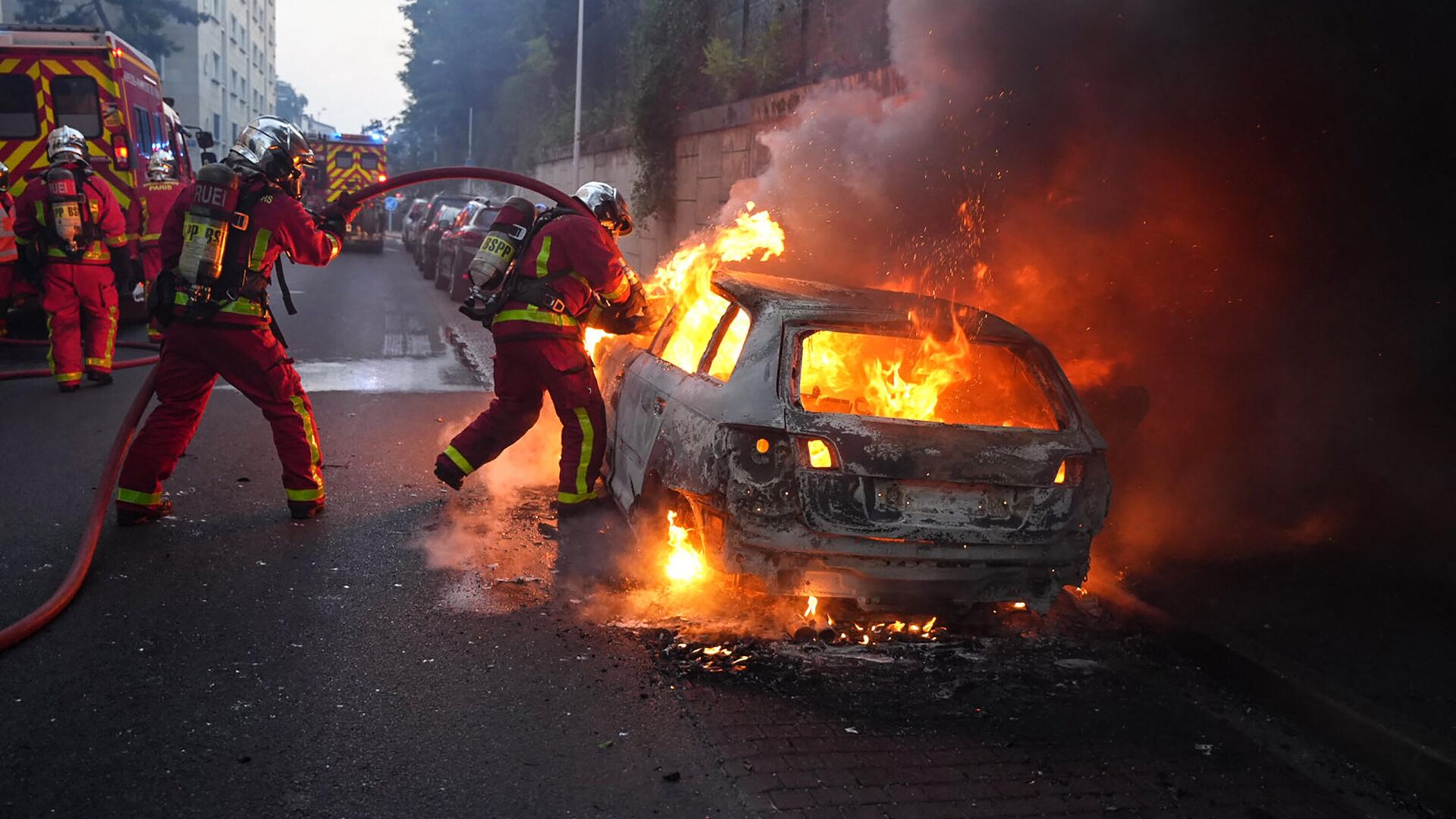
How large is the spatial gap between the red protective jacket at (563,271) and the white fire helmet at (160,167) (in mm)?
9561

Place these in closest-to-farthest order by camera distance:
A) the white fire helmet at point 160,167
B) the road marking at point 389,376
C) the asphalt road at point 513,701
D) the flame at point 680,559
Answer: the asphalt road at point 513,701, the flame at point 680,559, the road marking at point 389,376, the white fire helmet at point 160,167

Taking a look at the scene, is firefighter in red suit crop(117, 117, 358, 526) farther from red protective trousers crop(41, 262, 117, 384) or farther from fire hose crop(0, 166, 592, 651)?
red protective trousers crop(41, 262, 117, 384)

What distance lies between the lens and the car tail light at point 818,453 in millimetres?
4180

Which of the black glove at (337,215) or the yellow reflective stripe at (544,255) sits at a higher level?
the black glove at (337,215)

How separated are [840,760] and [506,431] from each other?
317 centimetres

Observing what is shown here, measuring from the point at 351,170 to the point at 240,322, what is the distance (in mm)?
30131

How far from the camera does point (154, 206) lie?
13.1 metres

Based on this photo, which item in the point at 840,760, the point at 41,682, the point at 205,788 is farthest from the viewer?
the point at 41,682

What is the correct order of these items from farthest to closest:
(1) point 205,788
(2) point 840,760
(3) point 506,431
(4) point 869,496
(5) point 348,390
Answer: (5) point 348,390 → (3) point 506,431 → (4) point 869,496 → (2) point 840,760 → (1) point 205,788

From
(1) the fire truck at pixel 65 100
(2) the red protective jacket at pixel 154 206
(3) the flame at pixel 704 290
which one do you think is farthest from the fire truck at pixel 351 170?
(3) the flame at pixel 704 290

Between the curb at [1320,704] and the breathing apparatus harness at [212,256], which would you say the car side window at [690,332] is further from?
the curb at [1320,704]

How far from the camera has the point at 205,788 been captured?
3.10 m

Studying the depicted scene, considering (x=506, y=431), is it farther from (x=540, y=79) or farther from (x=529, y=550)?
(x=540, y=79)

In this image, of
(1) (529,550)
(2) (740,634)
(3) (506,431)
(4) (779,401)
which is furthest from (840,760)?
(3) (506,431)
